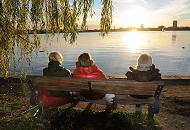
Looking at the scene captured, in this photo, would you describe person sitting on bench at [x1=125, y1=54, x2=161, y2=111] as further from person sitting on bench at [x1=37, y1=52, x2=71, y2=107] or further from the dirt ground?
person sitting on bench at [x1=37, y1=52, x2=71, y2=107]

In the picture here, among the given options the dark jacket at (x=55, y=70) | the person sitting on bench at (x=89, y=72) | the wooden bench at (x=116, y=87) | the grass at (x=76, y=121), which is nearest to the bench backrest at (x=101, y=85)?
the wooden bench at (x=116, y=87)

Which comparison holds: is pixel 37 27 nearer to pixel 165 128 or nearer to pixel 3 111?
pixel 3 111

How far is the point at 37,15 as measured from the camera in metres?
6.34

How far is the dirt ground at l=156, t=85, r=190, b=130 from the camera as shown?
24.3 feet

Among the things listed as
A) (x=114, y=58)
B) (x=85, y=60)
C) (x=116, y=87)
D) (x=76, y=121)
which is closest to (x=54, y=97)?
(x=76, y=121)

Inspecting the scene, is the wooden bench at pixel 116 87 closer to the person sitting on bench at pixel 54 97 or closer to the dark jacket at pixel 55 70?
the person sitting on bench at pixel 54 97

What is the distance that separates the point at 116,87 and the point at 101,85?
286 millimetres

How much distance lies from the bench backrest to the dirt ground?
120cm

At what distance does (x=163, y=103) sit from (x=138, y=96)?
8.36 feet

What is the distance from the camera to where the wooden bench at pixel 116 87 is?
6430 mm

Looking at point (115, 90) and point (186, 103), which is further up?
point (115, 90)

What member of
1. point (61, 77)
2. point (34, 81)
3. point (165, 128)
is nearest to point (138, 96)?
point (165, 128)

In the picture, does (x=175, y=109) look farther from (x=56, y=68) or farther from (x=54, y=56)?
(x=54, y=56)

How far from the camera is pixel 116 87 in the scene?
21.5 feet
